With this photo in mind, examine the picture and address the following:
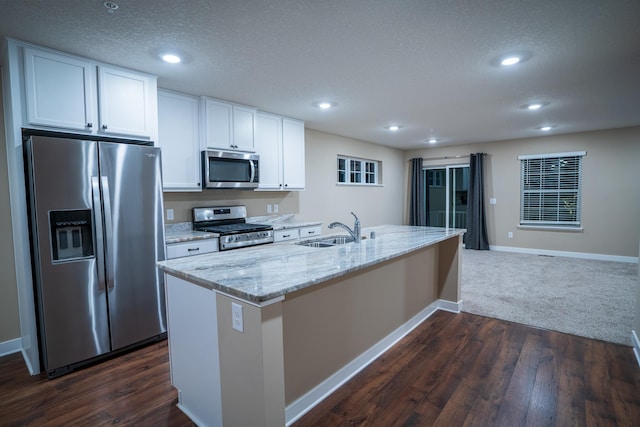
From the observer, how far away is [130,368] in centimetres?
253

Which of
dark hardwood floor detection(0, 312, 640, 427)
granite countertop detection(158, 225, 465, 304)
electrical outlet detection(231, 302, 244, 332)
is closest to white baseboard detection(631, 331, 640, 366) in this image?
dark hardwood floor detection(0, 312, 640, 427)

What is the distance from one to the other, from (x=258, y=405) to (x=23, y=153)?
8.04 ft

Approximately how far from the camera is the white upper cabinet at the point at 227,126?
3.67 meters

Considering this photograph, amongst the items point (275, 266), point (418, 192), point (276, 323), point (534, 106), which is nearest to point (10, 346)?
point (275, 266)

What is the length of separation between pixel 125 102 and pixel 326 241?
2137 mm

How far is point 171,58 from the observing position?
2.60m

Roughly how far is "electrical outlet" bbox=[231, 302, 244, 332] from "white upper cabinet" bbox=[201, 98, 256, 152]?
2.62 m

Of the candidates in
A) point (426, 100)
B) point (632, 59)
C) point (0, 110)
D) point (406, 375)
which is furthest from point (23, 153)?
point (632, 59)

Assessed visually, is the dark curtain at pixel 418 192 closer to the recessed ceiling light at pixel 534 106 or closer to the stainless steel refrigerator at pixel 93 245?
the recessed ceiling light at pixel 534 106

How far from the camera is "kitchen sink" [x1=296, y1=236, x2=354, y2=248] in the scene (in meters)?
2.93

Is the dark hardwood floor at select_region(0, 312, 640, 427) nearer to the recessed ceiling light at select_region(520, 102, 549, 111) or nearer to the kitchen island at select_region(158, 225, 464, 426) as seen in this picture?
the kitchen island at select_region(158, 225, 464, 426)

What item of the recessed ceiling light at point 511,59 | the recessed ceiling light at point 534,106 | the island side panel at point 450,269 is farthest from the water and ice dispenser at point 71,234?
the recessed ceiling light at point 534,106

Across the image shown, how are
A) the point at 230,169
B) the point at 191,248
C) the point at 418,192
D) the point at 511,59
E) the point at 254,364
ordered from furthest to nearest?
the point at 418,192 → the point at 230,169 → the point at 191,248 → the point at 511,59 → the point at 254,364

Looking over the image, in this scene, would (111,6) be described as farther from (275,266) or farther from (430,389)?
(430,389)
